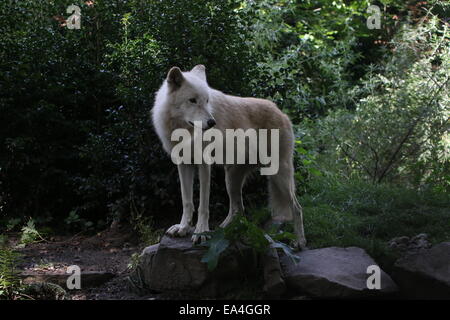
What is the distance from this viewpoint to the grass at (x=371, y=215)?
14.5 ft

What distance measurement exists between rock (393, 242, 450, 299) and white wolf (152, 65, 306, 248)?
3.09ft

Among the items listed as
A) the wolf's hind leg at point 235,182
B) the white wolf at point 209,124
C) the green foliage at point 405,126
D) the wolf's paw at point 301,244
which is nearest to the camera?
the white wolf at point 209,124

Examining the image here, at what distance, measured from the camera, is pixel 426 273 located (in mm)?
3527

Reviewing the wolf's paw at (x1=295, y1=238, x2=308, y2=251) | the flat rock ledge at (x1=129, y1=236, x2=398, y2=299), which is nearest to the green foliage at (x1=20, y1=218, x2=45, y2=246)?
the flat rock ledge at (x1=129, y1=236, x2=398, y2=299)

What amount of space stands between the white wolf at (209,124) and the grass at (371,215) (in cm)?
44

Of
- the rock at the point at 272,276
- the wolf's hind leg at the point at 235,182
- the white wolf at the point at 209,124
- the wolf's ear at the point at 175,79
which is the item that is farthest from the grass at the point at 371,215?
the wolf's ear at the point at 175,79

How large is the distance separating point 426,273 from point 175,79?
2379mm

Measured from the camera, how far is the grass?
14.5ft

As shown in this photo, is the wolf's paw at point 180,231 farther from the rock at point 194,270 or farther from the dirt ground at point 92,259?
the dirt ground at point 92,259

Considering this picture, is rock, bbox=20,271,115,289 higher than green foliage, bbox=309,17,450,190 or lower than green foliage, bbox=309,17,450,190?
lower

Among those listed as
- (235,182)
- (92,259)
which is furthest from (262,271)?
(92,259)

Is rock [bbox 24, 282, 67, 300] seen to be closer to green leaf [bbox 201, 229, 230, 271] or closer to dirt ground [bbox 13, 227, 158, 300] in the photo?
dirt ground [bbox 13, 227, 158, 300]

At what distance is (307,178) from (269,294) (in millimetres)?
2943
